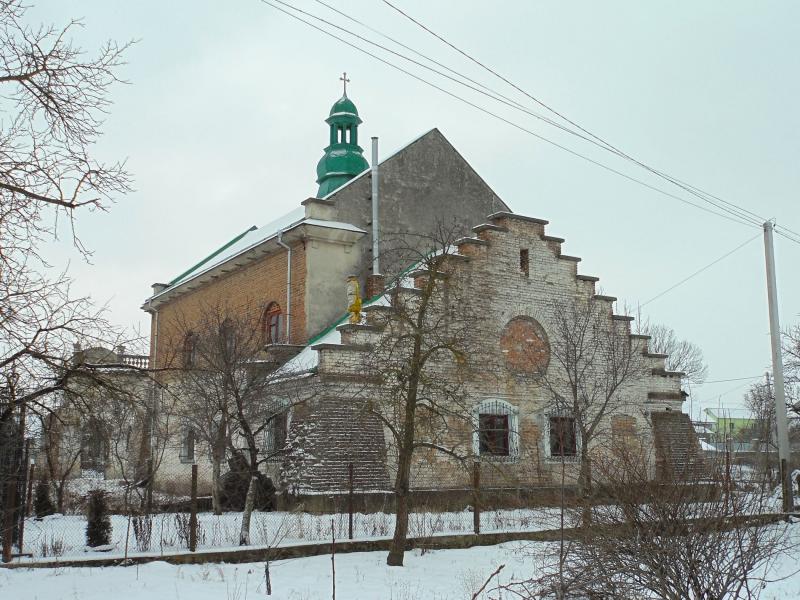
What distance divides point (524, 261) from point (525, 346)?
2.79m

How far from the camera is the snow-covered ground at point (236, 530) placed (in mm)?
14469

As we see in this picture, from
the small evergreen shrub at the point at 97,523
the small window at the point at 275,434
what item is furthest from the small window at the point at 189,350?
the small evergreen shrub at the point at 97,523

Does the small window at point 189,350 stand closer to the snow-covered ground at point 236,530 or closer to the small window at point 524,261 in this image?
the snow-covered ground at point 236,530

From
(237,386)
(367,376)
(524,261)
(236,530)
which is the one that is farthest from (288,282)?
(236,530)

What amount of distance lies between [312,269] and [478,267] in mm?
5714

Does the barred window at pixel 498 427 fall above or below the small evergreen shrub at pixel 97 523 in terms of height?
above

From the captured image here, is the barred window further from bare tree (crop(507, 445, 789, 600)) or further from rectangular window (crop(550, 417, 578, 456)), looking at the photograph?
bare tree (crop(507, 445, 789, 600))

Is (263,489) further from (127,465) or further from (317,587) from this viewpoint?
(127,465)

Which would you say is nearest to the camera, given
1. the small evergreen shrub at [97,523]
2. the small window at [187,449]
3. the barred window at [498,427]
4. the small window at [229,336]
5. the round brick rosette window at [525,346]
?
the small evergreen shrub at [97,523]

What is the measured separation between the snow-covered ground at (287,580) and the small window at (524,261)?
13788 millimetres

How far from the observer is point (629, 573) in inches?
288

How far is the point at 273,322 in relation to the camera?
29844mm

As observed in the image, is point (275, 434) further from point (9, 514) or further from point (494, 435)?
point (9, 514)

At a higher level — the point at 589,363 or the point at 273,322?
the point at 273,322
